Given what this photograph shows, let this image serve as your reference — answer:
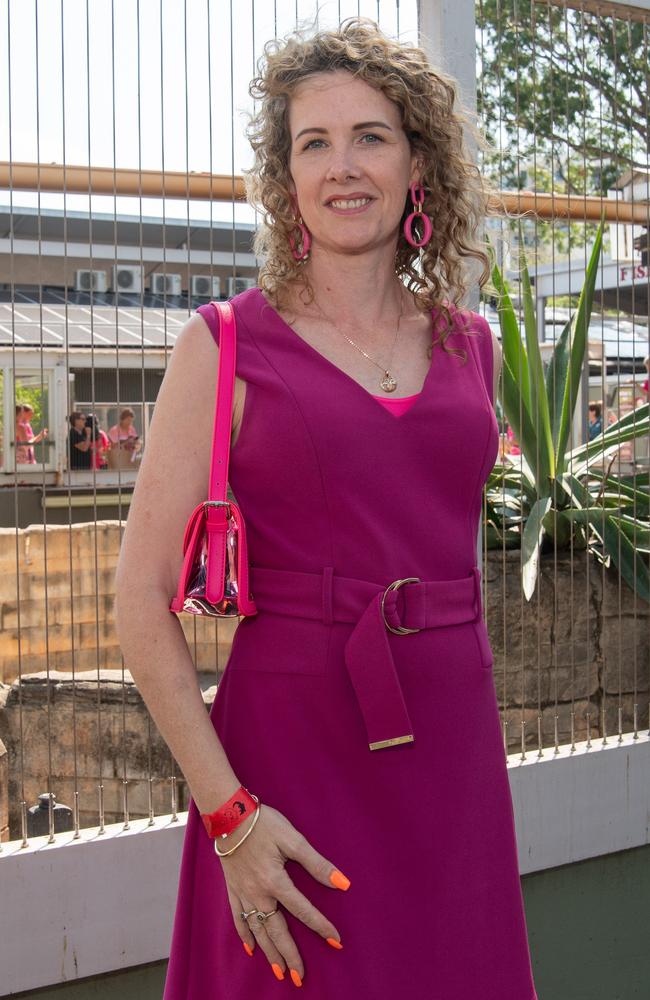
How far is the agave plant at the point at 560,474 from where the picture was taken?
13.0 ft

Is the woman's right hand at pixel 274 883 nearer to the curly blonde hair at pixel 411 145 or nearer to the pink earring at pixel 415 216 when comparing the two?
the curly blonde hair at pixel 411 145

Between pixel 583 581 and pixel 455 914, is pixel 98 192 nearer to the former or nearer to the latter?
pixel 455 914

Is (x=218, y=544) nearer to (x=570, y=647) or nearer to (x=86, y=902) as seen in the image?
(x=86, y=902)

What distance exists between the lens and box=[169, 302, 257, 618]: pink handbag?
60.9 inches

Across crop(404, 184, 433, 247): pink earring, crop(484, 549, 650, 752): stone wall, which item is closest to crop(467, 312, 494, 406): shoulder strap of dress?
crop(404, 184, 433, 247): pink earring

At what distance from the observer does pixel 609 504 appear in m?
4.45

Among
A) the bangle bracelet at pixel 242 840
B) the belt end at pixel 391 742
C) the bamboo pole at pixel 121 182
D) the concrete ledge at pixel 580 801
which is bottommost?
the concrete ledge at pixel 580 801

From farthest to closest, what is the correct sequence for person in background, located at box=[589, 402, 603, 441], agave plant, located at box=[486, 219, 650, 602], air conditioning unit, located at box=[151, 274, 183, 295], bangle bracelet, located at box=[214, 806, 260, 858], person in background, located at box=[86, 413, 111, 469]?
person in background, located at box=[589, 402, 603, 441]
agave plant, located at box=[486, 219, 650, 602]
air conditioning unit, located at box=[151, 274, 183, 295]
person in background, located at box=[86, 413, 111, 469]
bangle bracelet, located at box=[214, 806, 260, 858]

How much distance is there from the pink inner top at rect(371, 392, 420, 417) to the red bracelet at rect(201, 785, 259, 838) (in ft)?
1.84

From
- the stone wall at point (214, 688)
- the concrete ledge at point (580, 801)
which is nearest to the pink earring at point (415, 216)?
the stone wall at point (214, 688)

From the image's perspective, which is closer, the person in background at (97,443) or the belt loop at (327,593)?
the belt loop at (327,593)

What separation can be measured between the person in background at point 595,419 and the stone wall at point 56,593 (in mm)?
2496

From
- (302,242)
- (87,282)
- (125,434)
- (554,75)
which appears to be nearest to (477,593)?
(302,242)

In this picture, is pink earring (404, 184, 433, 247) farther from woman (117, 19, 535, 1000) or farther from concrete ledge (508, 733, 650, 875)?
concrete ledge (508, 733, 650, 875)
